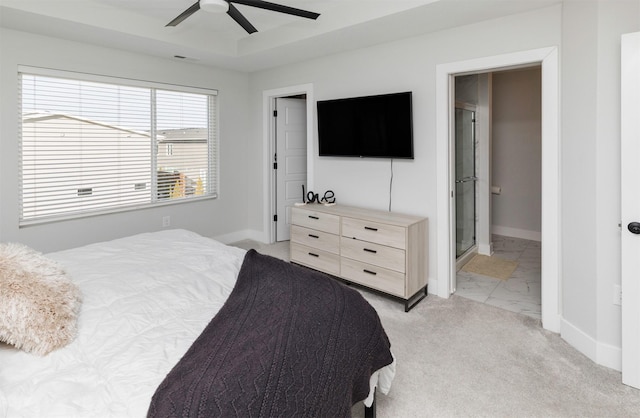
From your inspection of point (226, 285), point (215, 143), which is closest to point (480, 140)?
point (215, 143)

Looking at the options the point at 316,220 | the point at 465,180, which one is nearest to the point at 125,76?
the point at 316,220

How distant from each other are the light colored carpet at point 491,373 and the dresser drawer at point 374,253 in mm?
423

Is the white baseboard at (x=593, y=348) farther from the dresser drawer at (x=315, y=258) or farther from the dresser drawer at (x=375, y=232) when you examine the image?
the dresser drawer at (x=315, y=258)

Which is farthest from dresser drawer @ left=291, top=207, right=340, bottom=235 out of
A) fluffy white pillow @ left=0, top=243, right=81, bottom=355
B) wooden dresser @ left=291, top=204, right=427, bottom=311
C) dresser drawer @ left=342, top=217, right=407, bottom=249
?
fluffy white pillow @ left=0, top=243, right=81, bottom=355

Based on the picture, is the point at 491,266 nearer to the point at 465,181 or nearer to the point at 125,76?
the point at 465,181

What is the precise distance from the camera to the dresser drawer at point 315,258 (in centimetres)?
361

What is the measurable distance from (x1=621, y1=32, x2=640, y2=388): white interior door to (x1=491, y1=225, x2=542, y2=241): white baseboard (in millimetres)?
3553

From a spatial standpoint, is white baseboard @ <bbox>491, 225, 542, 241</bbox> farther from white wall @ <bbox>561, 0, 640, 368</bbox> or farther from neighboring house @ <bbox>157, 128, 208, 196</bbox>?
neighboring house @ <bbox>157, 128, 208, 196</bbox>

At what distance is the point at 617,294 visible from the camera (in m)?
2.19

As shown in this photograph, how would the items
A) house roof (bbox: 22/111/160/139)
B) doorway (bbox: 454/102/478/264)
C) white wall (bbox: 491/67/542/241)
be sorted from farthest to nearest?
white wall (bbox: 491/67/542/241) < doorway (bbox: 454/102/478/264) < house roof (bbox: 22/111/160/139)

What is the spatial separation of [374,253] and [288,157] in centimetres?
244

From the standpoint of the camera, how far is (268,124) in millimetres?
4988

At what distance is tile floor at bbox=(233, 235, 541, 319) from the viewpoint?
3203 millimetres

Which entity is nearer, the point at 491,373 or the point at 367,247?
the point at 491,373
